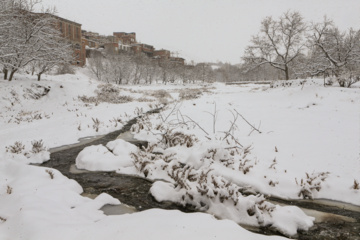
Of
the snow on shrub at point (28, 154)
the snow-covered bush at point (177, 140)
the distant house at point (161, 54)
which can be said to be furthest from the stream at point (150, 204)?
the distant house at point (161, 54)

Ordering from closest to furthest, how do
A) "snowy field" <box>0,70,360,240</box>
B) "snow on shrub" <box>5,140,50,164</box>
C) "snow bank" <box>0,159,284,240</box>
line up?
1. "snow bank" <box>0,159,284,240</box>
2. "snowy field" <box>0,70,360,240</box>
3. "snow on shrub" <box>5,140,50,164</box>

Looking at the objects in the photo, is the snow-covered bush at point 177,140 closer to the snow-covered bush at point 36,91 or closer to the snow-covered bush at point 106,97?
the snow-covered bush at point 106,97

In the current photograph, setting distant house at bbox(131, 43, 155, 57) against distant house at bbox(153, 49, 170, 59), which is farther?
distant house at bbox(153, 49, 170, 59)

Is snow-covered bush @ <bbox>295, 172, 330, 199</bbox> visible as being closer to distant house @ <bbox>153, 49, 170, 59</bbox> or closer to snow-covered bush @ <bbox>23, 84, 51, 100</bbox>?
snow-covered bush @ <bbox>23, 84, 51, 100</bbox>

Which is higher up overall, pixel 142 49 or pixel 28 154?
pixel 142 49

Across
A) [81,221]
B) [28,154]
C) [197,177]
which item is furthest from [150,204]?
[28,154]

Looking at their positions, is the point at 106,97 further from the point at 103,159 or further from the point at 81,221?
the point at 81,221

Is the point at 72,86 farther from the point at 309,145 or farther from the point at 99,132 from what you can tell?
the point at 309,145

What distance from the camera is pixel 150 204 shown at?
362 cm

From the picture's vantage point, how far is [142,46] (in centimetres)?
8262

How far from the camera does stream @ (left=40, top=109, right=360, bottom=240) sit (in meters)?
2.91

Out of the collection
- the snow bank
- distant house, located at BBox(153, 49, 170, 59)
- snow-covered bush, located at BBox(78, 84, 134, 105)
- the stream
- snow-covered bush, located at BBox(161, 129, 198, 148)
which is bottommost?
the stream

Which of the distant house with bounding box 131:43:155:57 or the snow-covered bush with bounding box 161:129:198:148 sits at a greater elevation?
the distant house with bounding box 131:43:155:57

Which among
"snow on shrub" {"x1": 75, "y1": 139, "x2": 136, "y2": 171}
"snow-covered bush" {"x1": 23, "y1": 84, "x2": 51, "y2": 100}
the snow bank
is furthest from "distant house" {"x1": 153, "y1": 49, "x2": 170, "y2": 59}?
the snow bank
